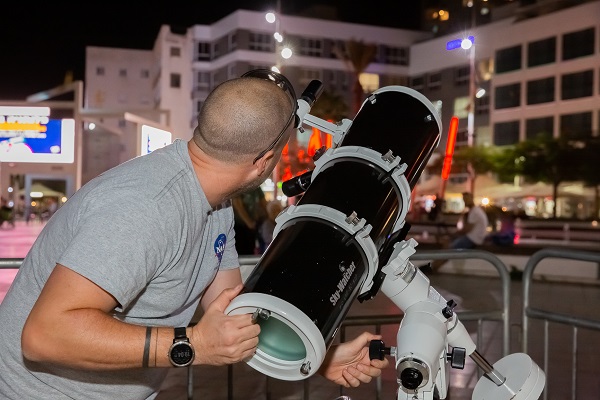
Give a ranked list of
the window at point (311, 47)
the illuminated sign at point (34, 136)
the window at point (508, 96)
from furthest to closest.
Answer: the window at point (311, 47) < the window at point (508, 96) < the illuminated sign at point (34, 136)

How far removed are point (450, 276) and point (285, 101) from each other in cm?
1331

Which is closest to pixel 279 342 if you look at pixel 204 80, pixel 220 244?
pixel 220 244

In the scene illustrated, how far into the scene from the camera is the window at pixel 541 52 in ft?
156

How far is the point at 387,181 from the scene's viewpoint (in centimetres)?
214

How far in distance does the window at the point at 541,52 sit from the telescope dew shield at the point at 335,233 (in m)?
48.9

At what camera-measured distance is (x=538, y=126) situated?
A: 162 feet

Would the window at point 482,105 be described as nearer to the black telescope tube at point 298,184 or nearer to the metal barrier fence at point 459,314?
the metal barrier fence at point 459,314

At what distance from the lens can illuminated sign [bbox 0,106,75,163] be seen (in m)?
13.7

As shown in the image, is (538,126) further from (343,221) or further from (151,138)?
(343,221)

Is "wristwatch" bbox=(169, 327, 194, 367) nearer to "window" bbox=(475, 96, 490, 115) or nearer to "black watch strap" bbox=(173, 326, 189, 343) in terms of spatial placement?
"black watch strap" bbox=(173, 326, 189, 343)

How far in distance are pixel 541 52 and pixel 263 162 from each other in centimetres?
5026

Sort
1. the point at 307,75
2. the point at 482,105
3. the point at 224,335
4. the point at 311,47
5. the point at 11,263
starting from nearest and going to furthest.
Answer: the point at 224,335 < the point at 11,263 < the point at 482,105 < the point at 311,47 < the point at 307,75

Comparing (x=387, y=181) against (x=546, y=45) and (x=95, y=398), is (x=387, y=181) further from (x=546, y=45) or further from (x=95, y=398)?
(x=546, y=45)

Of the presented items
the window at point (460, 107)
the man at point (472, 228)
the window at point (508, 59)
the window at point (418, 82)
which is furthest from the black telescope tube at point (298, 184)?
the window at point (418, 82)
